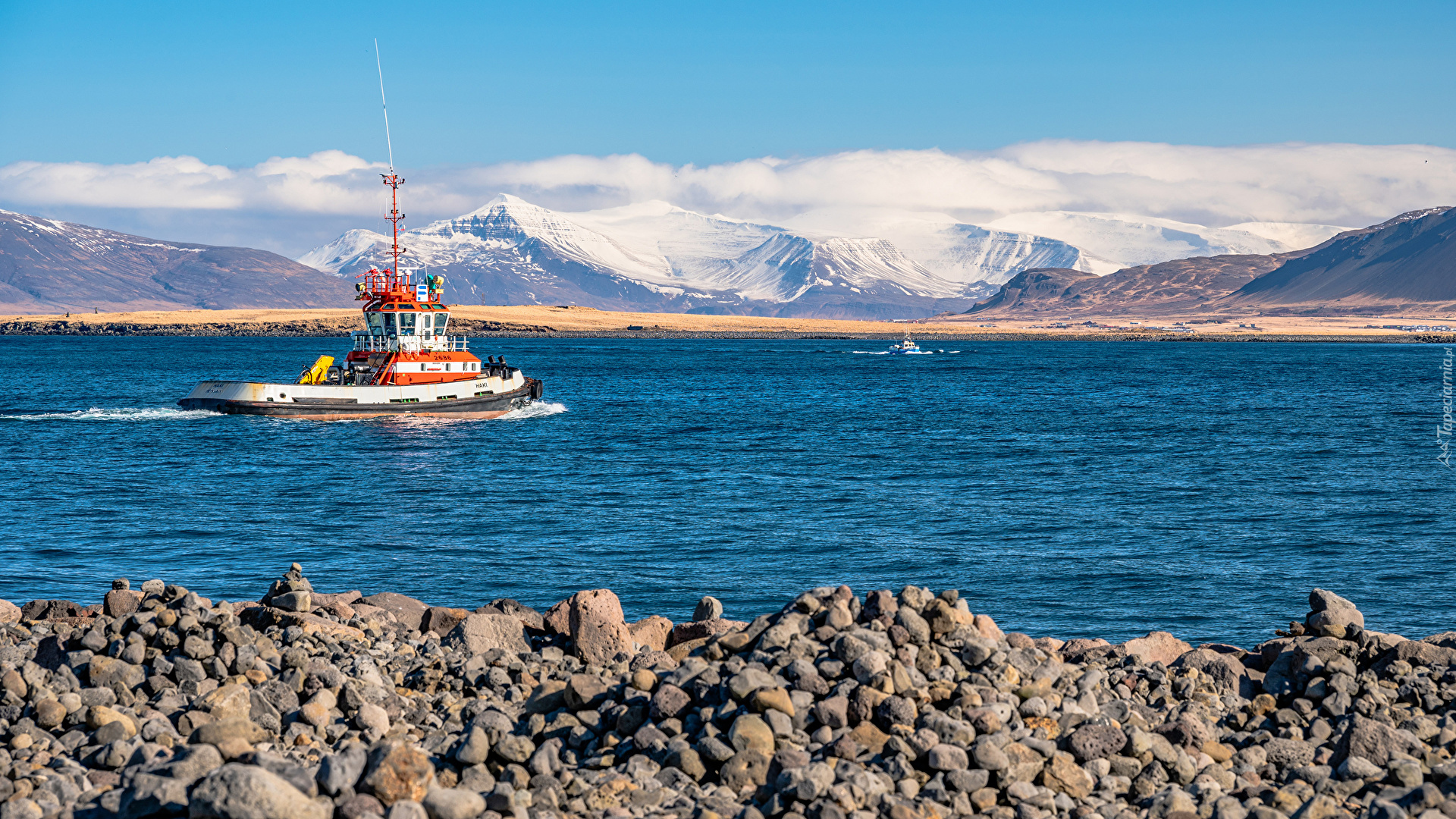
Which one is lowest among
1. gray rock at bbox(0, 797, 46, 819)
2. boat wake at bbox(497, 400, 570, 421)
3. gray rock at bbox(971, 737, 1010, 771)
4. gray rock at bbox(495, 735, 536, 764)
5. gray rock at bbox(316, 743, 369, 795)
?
boat wake at bbox(497, 400, 570, 421)

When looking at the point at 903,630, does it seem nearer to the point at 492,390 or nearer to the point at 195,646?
the point at 195,646

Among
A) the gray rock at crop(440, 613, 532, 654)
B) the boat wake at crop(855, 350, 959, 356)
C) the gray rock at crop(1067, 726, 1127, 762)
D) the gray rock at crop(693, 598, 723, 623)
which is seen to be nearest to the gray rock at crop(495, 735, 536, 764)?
the gray rock at crop(440, 613, 532, 654)

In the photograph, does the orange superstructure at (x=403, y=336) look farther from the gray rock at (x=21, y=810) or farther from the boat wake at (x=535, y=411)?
the gray rock at (x=21, y=810)

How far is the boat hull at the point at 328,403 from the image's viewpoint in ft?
188

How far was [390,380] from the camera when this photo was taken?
197 ft

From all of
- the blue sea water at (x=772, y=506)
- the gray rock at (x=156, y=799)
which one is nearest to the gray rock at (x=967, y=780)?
the gray rock at (x=156, y=799)

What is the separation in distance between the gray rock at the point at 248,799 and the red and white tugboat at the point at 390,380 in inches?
2012

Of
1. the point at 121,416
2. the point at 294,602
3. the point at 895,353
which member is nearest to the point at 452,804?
the point at 294,602

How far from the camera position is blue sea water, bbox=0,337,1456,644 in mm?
23109

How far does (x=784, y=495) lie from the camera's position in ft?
116

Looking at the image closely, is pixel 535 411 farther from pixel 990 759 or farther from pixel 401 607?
pixel 990 759

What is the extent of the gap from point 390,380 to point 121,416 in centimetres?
1351

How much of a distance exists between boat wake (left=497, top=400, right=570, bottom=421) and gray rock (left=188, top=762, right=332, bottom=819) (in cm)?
5465

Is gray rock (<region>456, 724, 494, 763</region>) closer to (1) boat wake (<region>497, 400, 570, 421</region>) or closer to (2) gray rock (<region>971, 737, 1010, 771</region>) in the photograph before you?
(2) gray rock (<region>971, 737, 1010, 771</region>)
